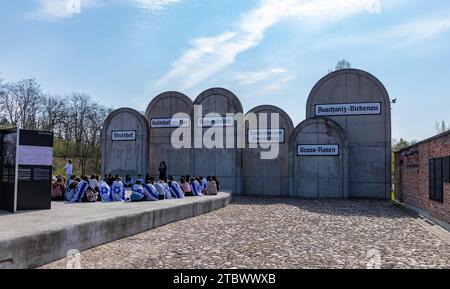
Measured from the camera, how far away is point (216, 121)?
2430 cm

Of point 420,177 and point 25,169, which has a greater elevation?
point 25,169

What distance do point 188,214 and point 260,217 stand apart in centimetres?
255

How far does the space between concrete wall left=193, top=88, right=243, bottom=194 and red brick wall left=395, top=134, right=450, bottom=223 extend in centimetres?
862

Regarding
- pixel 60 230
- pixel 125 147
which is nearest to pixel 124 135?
pixel 125 147

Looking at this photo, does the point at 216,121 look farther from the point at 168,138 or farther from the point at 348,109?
the point at 348,109

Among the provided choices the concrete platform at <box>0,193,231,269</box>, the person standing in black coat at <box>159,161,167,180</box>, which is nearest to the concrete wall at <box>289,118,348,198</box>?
the person standing in black coat at <box>159,161,167,180</box>

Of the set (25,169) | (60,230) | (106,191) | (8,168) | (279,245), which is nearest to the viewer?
(60,230)

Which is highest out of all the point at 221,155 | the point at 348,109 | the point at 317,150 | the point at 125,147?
the point at 348,109

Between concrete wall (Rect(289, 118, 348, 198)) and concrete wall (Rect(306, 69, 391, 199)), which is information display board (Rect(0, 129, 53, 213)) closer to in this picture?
concrete wall (Rect(289, 118, 348, 198))

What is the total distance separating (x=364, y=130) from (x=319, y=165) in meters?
3.23

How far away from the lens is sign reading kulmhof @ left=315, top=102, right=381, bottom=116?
2233cm

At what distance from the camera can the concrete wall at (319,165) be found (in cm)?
2164
